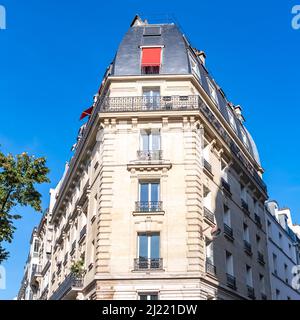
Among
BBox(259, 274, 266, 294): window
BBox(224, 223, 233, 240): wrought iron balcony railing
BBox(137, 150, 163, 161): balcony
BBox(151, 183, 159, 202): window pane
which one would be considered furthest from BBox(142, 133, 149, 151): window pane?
BBox(259, 274, 266, 294): window

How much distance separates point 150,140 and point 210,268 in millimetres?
7168

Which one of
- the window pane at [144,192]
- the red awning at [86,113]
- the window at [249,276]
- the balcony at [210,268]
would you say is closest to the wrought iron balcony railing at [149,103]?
the window pane at [144,192]

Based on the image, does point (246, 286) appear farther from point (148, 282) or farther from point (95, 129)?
point (95, 129)

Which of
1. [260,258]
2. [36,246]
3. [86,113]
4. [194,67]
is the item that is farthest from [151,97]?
[36,246]

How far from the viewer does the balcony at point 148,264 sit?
21.0 metres

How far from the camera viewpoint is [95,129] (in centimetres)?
2559

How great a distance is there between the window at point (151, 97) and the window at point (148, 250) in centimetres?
696

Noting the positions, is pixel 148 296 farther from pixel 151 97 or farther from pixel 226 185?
pixel 151 97

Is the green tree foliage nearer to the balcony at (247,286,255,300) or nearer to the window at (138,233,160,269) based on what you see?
the window at (138,233,160,269)

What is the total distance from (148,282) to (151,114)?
863 cm

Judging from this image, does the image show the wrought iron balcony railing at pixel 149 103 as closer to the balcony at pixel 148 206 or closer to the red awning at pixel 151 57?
the red awning at pixel 151 57

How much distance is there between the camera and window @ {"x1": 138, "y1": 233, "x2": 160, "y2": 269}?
2108 cm
